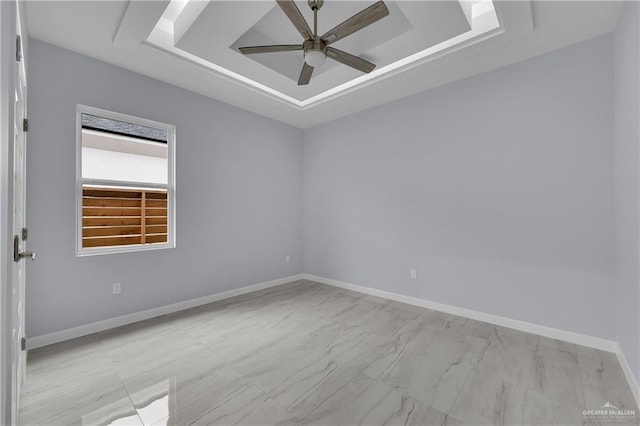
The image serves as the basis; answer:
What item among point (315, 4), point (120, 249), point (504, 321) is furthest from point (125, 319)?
point (504, 321)

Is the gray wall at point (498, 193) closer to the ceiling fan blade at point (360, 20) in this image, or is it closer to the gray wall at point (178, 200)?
the gray wall at point (178, 200)

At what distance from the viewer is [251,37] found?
9.63 feet

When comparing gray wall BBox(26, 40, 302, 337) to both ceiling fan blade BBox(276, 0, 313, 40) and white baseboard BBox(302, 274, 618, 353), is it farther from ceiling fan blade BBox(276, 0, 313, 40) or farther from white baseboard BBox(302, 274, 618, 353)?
ceiling fan blade BBox(276, 0, 313, 40)

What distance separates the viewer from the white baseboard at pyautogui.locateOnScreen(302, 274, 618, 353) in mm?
2656

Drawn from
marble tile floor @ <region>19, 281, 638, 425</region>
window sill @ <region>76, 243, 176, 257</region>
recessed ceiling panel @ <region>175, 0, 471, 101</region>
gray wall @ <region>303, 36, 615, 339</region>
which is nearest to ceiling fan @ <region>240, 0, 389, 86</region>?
recessed ceiling panel @ <region>175, 0, 471, 101</region>

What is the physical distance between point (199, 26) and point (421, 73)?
2383 millimetres

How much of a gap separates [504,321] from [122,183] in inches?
178

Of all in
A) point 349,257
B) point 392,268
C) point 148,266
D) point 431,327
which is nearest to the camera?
point 431,327

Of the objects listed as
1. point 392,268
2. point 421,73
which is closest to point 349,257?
point 392,268

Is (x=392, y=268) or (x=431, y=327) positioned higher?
(x=392, y=268)

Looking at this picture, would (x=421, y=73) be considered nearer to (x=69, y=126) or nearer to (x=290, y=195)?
(x=290, y=195)

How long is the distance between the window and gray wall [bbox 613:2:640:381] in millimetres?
4392

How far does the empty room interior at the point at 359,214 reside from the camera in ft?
6.49

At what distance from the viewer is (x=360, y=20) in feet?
6.97
